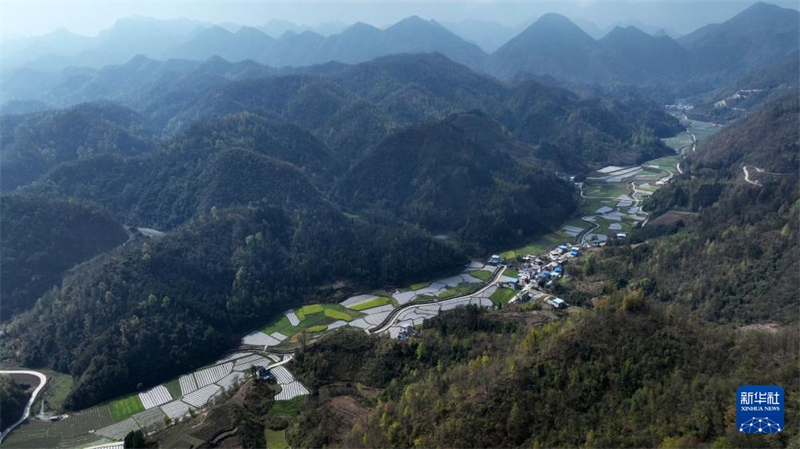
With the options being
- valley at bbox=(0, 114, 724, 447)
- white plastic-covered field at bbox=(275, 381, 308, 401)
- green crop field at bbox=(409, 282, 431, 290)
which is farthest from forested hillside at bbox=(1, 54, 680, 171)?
white plastic-covered field at bbox=(275, 381, 308, 401)

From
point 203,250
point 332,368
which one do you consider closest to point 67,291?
point 203,250

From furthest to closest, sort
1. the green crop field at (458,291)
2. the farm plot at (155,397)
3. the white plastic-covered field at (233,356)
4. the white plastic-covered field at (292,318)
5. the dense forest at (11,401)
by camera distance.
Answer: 1. the green crop field at (458,291)
2. the white plastic-covered field at (292,318)
3. the white plastic-covered field at (233,356)
4. the farm plot at (155,397)
5. the dense forest at (11,401)

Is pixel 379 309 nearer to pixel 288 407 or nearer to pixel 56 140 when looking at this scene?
pixel 288 407

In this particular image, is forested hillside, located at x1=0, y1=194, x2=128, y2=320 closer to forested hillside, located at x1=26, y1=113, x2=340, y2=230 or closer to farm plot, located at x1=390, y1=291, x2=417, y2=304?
forested hillside, located at x1=26, y1=113, x2=340, y2=230

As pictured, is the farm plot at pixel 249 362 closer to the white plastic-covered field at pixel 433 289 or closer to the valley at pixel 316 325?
the valley at pixel 316 325

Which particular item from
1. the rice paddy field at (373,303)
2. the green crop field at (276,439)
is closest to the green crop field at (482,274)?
the rice paddy field at (373,303)
